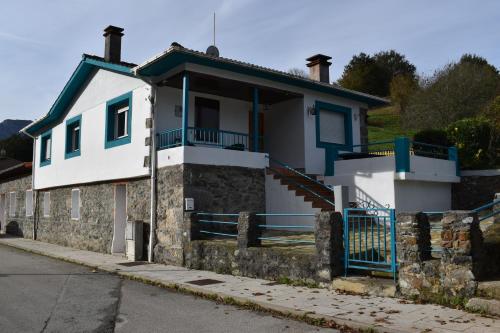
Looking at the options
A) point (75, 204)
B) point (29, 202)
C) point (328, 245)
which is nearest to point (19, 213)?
point (29, 202)

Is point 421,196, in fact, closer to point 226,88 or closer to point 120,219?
point 226,88

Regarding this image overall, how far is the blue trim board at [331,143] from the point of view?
15.4 meters

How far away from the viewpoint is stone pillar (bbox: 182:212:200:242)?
11.3 meters

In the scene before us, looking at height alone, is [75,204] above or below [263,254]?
above

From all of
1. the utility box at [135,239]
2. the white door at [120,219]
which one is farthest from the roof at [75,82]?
the utility box at [135,239]

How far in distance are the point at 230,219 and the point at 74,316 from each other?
6167 millimetres

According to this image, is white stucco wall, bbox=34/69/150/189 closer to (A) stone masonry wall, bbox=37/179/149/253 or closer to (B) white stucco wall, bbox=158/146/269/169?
(A) stone masonry wall, bbox=37/179/149/253

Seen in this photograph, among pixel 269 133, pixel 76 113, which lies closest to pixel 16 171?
pixel 76 113

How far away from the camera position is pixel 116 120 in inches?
625

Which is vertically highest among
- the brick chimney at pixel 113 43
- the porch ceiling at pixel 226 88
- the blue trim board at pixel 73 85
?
→ the brick chimney at pixel 113 43

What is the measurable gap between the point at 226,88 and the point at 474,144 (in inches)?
367

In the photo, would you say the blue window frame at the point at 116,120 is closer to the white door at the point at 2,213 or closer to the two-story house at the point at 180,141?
the two-story house at the point at 180,141

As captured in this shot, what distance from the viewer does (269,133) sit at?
17.0m

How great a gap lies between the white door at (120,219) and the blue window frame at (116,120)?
160 centimetres
